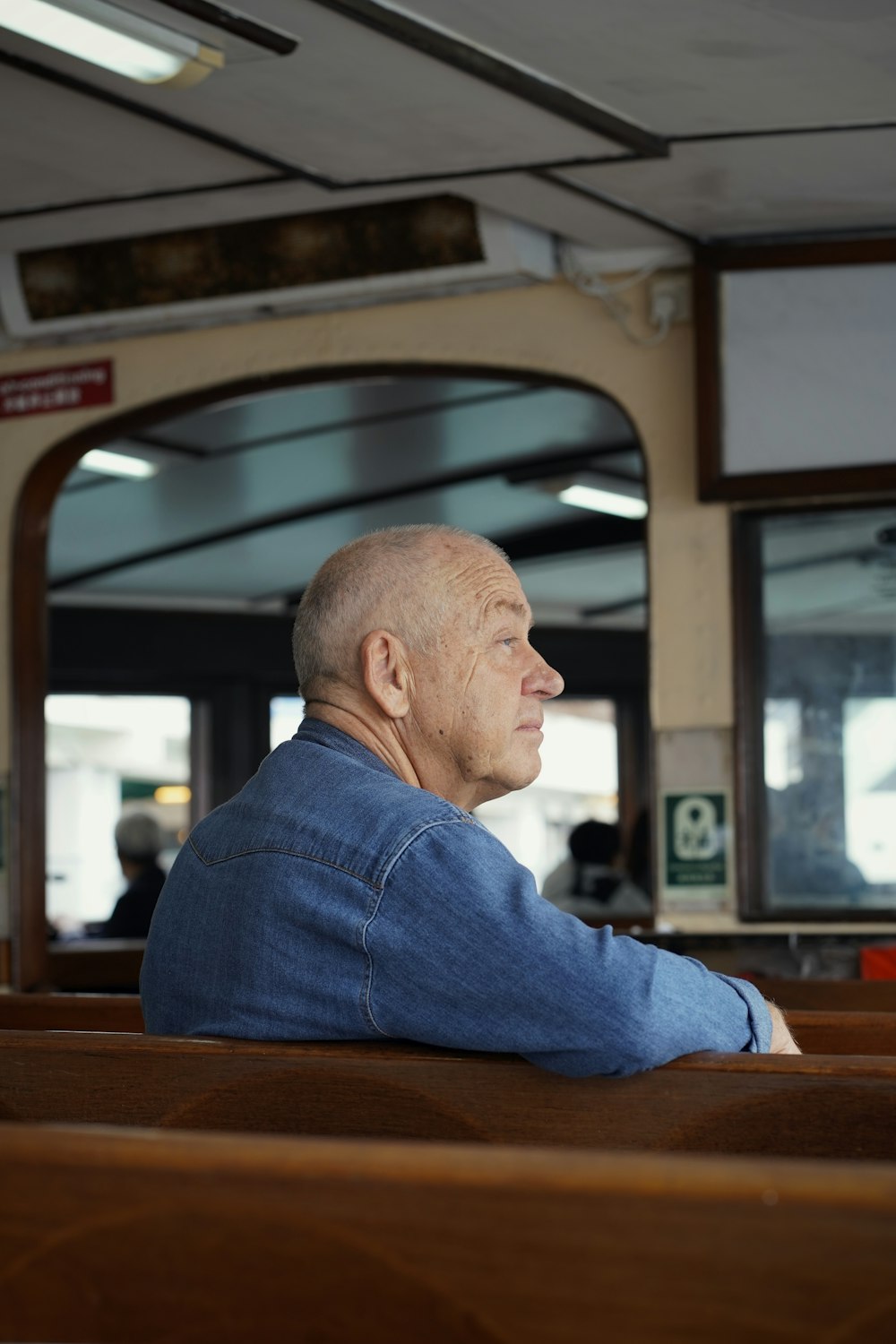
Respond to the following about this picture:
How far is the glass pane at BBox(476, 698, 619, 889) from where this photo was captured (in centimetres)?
1130

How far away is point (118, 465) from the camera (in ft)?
22.1

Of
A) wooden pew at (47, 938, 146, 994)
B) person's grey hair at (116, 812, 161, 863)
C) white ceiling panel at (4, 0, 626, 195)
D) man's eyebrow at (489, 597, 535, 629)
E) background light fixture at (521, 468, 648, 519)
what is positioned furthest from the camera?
background light fixture at (521, 468, 648, 519)

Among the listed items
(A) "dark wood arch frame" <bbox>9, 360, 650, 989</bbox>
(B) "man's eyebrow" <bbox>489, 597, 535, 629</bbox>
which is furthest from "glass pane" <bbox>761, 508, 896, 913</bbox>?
(B) "man's eyebrow" <bbox>489, 597, 535, 629</bbox>

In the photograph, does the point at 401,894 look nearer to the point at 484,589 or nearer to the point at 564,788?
the point at 484,589

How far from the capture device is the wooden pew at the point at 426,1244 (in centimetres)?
70

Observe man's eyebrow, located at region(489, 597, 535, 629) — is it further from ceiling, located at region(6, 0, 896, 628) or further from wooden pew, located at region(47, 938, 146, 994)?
wooden pew, located at region(47, 938, 146, 994)

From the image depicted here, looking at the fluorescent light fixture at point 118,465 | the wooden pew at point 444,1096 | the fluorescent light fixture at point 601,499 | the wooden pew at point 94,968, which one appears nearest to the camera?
the wooden pew at point 444,1096

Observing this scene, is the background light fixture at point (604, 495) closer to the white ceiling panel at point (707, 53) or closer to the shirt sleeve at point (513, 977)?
the white ceiling panel at point (707, 53)

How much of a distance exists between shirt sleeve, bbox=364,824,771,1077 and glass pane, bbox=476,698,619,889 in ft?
29.7

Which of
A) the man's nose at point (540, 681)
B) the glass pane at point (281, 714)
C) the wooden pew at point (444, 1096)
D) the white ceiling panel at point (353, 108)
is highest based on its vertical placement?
the white ceiling panel at point (353, 108)

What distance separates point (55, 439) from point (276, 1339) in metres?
4.66

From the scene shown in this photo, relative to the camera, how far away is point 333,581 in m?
2.03

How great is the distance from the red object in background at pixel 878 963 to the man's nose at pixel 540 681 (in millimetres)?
2178

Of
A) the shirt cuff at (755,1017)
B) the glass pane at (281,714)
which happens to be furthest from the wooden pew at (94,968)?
the glass pane at (281,714)
